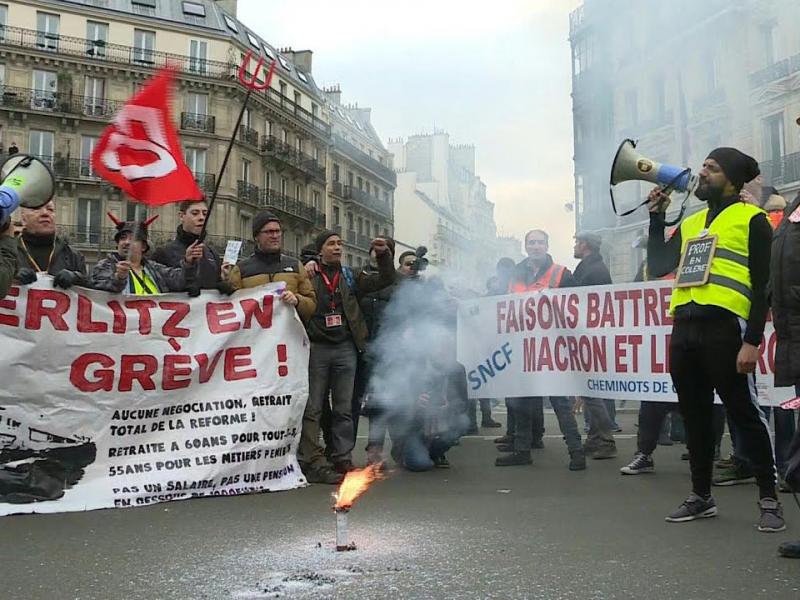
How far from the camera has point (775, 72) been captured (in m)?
8.88

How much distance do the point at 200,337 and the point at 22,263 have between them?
1261 mm

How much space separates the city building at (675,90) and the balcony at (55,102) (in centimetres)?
3621

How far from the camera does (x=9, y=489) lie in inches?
189

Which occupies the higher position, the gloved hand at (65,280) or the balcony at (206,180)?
the balcony at (206,180)

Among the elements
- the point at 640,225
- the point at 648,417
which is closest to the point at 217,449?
the point at 648,417

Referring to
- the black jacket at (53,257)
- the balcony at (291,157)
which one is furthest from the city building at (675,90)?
the balcony at (291,157)

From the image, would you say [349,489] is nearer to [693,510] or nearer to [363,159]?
[693,510]

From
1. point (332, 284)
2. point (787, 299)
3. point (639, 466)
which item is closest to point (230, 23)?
point (332, 284)

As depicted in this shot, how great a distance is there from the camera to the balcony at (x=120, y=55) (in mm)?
39656

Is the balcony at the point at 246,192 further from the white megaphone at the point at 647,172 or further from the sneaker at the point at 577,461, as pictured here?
the white megaphone at the point at 647,172

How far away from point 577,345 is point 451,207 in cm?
1890

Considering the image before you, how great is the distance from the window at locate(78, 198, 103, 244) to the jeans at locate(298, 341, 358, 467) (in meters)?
36.8

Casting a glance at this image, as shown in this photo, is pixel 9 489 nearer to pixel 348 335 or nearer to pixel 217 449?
pixel 217 449

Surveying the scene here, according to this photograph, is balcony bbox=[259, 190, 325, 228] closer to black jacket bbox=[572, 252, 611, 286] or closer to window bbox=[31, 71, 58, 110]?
window bbox=[31, 71, 58, 110]
